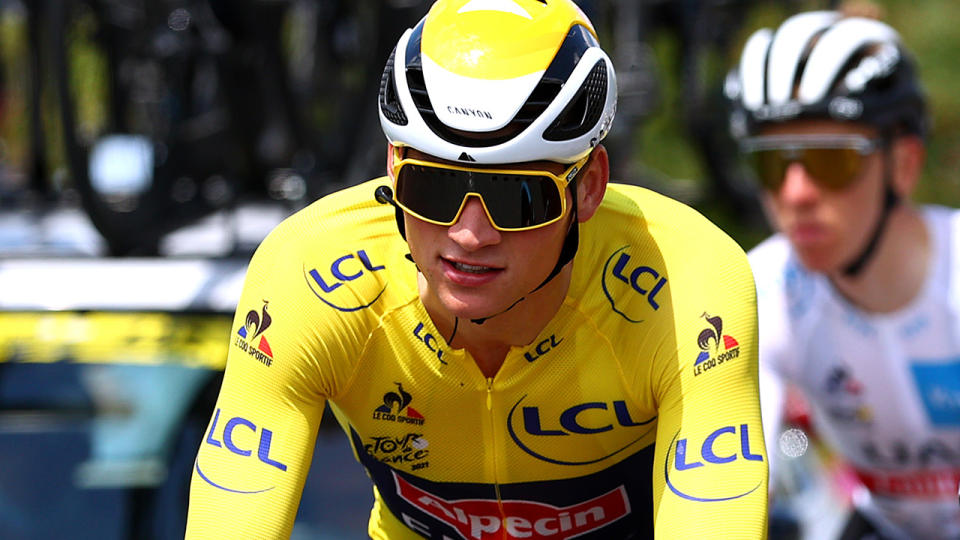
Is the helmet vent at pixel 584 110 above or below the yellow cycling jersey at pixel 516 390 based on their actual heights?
above

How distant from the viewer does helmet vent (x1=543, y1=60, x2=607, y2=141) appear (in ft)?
8.09

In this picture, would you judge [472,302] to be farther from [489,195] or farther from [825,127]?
[825,127]

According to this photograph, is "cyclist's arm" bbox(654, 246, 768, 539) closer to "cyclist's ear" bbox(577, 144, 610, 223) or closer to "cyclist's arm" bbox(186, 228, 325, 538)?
"cyclist's ear" bbox(577, 144, 610, 223)

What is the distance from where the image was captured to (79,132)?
5133 mm

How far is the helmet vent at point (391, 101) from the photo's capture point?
2516 millimetres

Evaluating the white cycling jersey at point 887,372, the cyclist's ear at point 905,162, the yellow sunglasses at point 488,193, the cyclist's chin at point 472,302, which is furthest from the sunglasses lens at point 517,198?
the cyclist's ear at point 905,162

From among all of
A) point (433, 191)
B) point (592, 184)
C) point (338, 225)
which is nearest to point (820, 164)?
point (592, 184)

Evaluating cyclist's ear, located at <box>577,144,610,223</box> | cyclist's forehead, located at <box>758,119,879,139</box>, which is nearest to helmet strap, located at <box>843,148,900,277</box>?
cyclist's forehead, located at <box>758,119,879,139</box>

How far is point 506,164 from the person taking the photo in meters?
2.44

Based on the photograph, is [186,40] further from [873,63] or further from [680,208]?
[680,208]

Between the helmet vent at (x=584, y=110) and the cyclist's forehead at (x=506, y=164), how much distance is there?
2.2 inches

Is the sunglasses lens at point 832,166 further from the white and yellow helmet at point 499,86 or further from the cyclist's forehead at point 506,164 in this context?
the cyclist's forehead at point 506,164

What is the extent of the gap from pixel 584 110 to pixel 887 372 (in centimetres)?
184

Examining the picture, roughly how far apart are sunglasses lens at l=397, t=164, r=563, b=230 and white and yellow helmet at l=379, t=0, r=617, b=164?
0.04m
